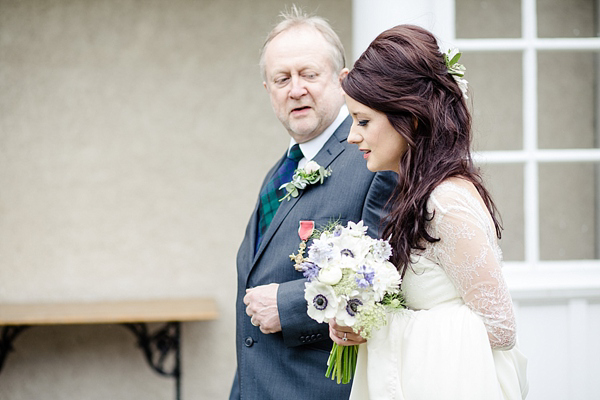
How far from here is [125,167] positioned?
4.59 m

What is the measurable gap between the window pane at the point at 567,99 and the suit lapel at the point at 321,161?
2.59m

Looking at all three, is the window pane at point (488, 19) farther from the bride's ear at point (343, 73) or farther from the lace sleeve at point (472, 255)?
the lace sleeve at point (472, 255)

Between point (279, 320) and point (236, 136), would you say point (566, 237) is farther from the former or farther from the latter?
point (279, 320)

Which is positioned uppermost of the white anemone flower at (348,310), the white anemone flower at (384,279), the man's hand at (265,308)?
the white anemone flower at (384,279)

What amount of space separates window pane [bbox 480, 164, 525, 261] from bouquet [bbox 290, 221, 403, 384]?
3.16m

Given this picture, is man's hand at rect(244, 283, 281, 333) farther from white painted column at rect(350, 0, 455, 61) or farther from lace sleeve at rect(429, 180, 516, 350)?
white painted column at rect(350, 0, 455, 61)

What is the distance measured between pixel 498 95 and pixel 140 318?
2.79m

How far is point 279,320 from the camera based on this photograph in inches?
86.0

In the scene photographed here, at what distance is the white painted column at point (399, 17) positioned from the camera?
9.41ft

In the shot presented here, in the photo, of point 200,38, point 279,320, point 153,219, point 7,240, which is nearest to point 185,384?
point 153,219

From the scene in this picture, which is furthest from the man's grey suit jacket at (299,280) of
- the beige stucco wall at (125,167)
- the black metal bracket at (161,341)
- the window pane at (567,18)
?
the window pane at (567,18)

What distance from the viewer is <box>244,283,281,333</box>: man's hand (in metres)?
2.19

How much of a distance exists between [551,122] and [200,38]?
8.07 feet

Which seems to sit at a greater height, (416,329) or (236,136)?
(236,136)
